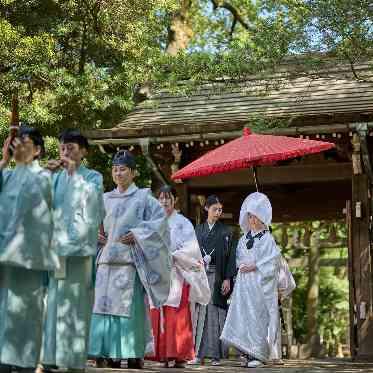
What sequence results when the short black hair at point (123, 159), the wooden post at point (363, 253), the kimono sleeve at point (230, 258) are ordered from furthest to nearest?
the wooden post at point (363, 253), the kimono sleeve at point (230, 258), the short black hair at point (123, 159)

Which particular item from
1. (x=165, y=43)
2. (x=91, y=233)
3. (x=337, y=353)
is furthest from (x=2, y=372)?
(x=337, y=353)

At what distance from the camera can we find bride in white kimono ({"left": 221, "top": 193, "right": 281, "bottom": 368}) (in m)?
9.73

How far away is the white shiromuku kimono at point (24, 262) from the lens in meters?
5.62

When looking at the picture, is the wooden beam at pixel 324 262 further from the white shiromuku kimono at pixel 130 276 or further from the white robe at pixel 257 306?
the white shiromuku kimono at pixel 130 276

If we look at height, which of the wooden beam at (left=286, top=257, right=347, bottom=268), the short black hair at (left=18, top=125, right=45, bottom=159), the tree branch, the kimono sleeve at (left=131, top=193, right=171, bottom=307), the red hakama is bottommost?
the red hakama

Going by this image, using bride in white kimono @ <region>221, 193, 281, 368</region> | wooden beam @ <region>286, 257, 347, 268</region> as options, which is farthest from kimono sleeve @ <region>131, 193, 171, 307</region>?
wooden beam @ <region>286, 257, 347, 268</region>

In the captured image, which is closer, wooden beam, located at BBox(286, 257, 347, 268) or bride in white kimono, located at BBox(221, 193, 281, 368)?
bride in white kimono, located at BBox(221, 193, 281, 368)

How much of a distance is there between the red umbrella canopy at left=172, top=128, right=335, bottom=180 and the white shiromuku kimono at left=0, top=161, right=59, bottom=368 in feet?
14.8

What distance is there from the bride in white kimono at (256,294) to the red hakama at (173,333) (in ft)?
2.41

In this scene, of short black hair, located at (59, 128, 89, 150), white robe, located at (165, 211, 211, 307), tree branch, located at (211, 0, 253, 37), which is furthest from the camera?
tree branch, located at (211, 0, 253, 37)

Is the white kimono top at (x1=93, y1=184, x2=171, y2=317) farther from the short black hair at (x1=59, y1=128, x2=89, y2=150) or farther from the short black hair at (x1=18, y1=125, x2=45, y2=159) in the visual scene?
the short black hair at (x1=18, y1=125, x2=45, y2=159)

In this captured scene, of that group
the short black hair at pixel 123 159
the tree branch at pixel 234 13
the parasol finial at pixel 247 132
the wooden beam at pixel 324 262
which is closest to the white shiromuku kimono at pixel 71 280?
the short black hair at pixel 123 159

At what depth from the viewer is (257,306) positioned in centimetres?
984

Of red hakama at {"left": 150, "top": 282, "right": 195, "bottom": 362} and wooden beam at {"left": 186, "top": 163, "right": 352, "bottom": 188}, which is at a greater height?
wooden beam at {"left": 186, "top": 163, "right": 352, "bottom": 188}
